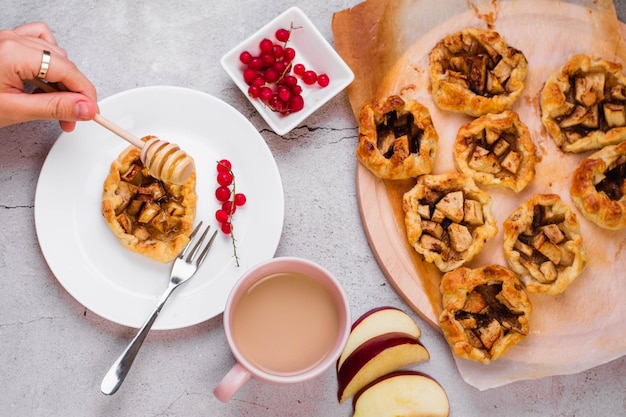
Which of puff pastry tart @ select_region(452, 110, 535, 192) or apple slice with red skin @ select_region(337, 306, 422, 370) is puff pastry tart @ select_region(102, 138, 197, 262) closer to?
apple slice with red skin @ select_region(337, 306, 422, 370)

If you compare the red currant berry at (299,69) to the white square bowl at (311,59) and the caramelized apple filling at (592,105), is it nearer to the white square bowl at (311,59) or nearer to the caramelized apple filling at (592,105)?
the white square bowl at (311,59)

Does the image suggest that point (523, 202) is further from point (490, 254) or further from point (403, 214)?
point (403, 214)

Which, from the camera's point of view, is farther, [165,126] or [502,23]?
[502,23]

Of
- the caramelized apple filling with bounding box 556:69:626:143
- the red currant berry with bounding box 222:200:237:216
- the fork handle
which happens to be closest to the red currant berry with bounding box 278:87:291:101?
the red currant berry with bounding box 222:200:237:216

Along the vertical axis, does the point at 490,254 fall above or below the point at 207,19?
below

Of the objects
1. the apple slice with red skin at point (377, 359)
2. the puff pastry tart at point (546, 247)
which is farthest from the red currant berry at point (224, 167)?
the puff pastry tart at point (546, 247)

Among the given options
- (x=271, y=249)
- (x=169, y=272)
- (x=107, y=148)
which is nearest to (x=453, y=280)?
(x=271, y=249)
